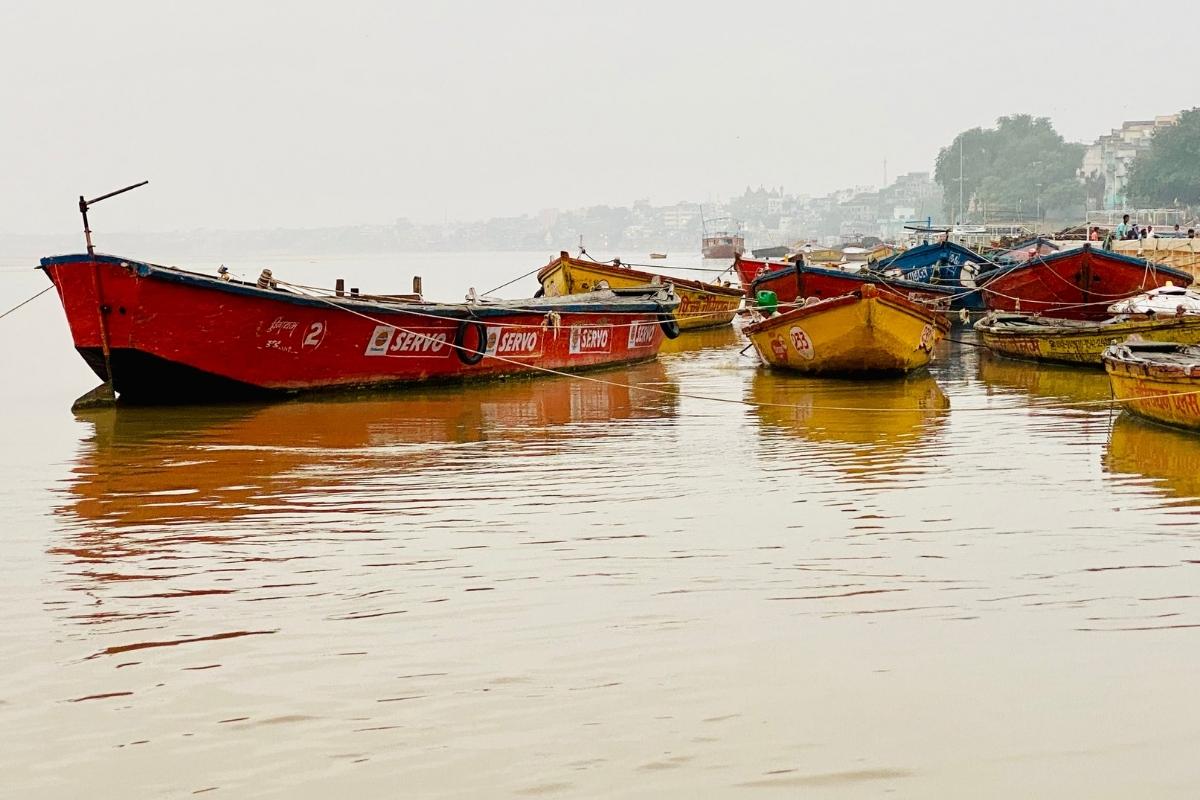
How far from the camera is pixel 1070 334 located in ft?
69.3

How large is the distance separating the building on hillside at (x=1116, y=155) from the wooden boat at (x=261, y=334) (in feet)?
391

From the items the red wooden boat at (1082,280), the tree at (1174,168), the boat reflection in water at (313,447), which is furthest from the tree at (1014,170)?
the boat reflection in water at (313,447)

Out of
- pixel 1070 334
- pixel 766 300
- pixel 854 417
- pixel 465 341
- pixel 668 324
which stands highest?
pixel 766 300

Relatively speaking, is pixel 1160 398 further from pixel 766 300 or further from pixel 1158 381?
pixel 766 300

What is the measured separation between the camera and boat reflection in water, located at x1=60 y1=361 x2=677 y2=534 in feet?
34.9

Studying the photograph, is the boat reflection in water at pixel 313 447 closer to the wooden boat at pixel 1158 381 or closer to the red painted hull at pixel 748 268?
the wooden boat at pixel 1158 381

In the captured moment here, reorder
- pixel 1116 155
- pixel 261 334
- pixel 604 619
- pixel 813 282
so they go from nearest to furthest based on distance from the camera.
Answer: pixel 604 619, pixel 261 334, pixel 813 282, pixel 1116 155

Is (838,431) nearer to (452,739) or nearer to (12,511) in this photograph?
→ (12,511)

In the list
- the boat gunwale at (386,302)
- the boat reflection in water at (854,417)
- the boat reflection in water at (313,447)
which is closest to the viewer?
the boat reflection in water at (313,447)

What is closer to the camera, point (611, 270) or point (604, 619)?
point (604, 619)

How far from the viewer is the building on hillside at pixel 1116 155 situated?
14525cm

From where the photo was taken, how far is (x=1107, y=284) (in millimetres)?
25969

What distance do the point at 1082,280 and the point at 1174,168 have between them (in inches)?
3606

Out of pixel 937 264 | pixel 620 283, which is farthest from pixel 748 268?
pixel 620 283
